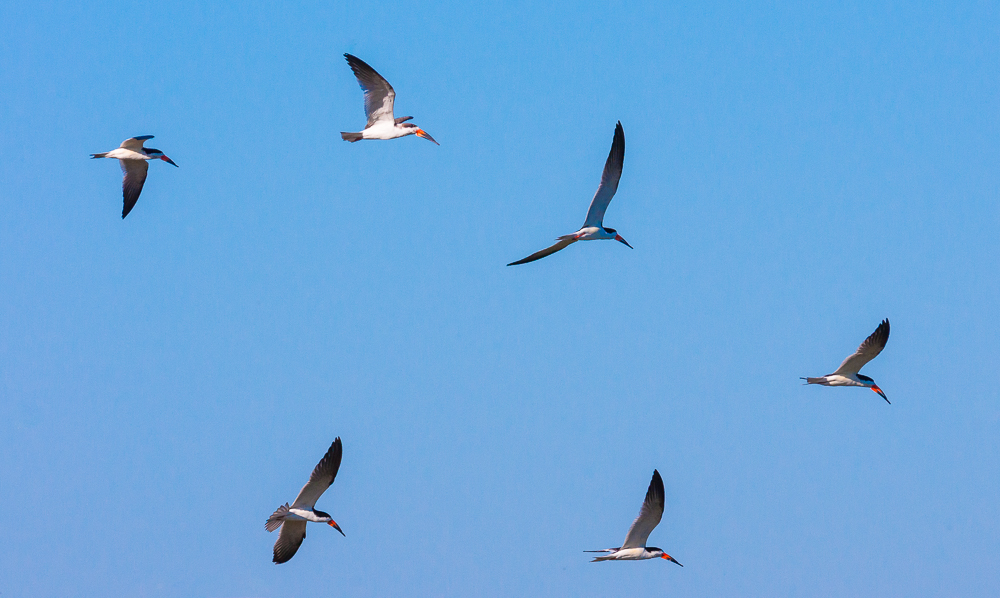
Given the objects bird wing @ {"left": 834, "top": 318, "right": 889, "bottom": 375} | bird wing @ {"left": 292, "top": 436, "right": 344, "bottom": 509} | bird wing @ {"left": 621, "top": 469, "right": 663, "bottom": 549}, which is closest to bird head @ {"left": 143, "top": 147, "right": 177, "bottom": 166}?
bird wing @ {"left": 292, "top": 436, "right": 344, "bottom": 509}

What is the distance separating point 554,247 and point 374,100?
7.31 meters

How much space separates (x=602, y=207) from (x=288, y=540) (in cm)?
1335

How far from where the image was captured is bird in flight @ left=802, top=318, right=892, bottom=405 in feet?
114

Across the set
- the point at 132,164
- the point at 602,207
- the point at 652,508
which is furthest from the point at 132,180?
the point at 652,508

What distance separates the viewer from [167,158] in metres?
38.5

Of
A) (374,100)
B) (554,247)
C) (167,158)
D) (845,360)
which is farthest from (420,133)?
(845,360)

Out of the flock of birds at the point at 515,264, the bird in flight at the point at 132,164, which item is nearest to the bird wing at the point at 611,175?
the flock of birds at the point at 515,264

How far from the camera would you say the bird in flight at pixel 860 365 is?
1363 inches

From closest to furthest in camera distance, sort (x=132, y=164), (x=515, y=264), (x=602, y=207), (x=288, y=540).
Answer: (x=515, y=264) → (x=602, y=207) → (x=288, y=540) → (x=132, y=164)

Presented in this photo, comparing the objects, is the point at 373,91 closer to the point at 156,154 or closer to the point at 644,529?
the point at 156,154

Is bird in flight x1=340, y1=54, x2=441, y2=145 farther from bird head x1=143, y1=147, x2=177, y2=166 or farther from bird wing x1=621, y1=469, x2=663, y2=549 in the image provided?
bird wing x1=621, y1=469, x2=663, y2=549

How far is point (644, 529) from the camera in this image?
33688 millimetres

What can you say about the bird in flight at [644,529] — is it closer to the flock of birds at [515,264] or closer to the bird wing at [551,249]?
the flock of birds at [515,264]

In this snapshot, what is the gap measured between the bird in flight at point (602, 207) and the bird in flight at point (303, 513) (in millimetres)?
7734
